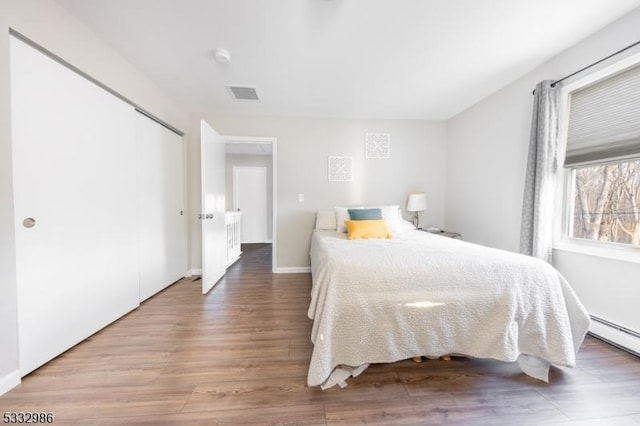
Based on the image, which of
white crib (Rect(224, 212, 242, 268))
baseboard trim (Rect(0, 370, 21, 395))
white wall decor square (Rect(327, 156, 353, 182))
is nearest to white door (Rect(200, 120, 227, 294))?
white crib (Rect(224, 212, 242, 268))

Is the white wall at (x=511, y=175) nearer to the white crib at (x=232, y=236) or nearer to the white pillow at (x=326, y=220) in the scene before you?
the white pillow at (x=326, y=220)

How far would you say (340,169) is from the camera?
11.0 ft

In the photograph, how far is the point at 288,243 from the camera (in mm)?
3346

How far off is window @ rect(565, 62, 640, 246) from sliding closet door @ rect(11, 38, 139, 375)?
391 cm

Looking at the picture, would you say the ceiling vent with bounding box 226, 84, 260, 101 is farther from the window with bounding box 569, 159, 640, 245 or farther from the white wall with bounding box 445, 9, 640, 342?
the window with bounding box 569, 159, 640, 245

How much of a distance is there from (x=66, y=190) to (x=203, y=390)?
163 centimetres

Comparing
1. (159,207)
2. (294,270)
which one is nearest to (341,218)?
(294,270)

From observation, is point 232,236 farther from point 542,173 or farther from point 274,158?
point 542,173

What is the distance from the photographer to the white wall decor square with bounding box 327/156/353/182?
3348mm

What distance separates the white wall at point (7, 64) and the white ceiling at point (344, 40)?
0.40 feet

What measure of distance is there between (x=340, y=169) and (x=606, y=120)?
98.5 inches

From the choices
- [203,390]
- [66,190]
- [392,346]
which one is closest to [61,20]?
[66,190]

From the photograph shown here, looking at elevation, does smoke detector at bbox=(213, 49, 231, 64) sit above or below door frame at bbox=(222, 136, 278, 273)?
above

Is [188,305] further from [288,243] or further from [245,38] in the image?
[245,38]
